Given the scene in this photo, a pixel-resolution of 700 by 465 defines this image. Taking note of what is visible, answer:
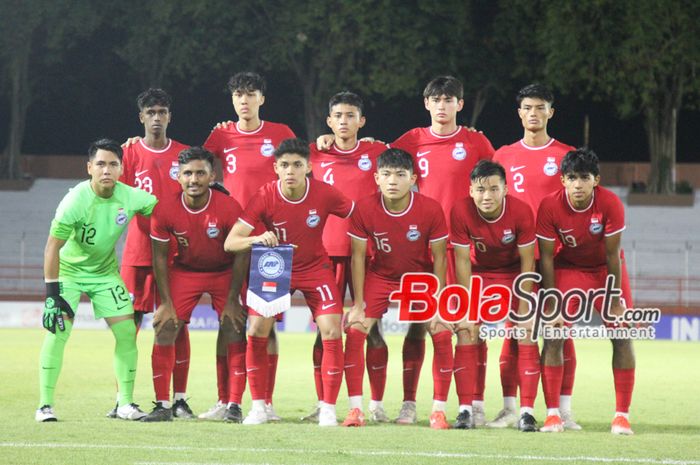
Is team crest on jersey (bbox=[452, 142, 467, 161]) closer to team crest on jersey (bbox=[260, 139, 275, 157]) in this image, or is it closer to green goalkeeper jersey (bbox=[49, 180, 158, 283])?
team crest on jersey (bbox=[260, 139, 275, 157])

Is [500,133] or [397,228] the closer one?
[397,228]

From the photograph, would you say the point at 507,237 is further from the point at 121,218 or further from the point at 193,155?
the point at 121,218

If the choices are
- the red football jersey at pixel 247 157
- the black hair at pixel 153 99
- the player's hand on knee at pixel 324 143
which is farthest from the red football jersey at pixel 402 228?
the black hair at pixel 153 99

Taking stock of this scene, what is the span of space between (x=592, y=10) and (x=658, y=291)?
832cm

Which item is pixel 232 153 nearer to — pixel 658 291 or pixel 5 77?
pixel 658 291

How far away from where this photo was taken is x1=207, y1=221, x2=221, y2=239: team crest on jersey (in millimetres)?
8742

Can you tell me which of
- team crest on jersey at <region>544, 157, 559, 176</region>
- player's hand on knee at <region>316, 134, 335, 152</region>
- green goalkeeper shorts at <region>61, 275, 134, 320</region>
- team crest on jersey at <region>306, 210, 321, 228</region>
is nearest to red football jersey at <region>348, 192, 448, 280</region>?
team crest on jersey at <region>306, 210, 321, 228</region>

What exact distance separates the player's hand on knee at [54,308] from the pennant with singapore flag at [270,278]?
130 cm

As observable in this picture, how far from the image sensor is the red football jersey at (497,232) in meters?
8.48

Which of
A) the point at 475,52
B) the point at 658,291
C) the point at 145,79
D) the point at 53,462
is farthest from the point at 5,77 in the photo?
the point at 53,462

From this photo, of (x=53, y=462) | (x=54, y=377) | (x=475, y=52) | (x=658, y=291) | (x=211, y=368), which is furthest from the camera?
(x=475, y=52)

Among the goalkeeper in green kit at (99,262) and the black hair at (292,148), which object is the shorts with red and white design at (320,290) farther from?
the goalkeeper in green kit at (99,262)

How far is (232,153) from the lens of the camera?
31.1 ft

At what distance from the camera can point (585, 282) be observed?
8523 millimetres
